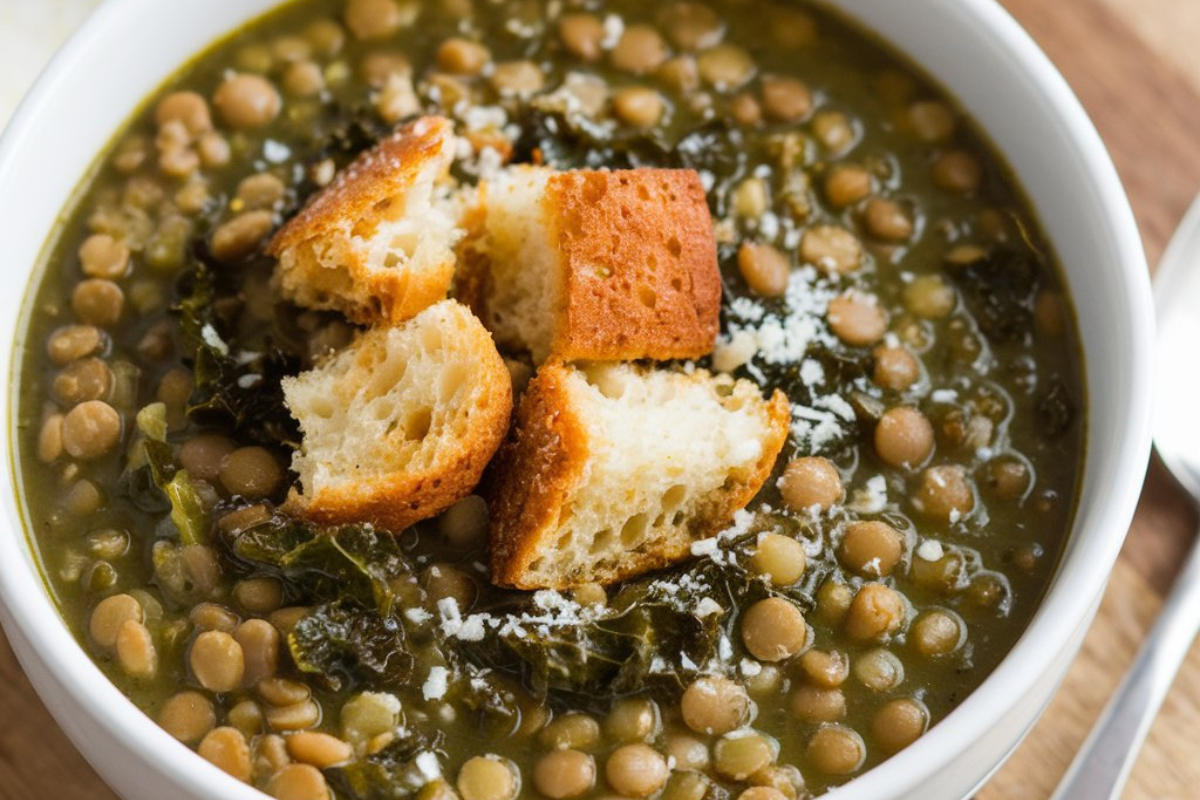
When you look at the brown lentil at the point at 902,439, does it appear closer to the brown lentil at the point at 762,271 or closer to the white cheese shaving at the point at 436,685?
the brown lentil at the point at 762,271

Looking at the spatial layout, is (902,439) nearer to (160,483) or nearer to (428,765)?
(428,765)

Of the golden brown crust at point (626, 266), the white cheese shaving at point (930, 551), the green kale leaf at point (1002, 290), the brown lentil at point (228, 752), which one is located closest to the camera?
the brown lentil at point (228, 752)

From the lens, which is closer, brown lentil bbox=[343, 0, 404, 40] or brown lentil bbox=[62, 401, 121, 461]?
brown lentil bbox=[62, 401, 121, 461]

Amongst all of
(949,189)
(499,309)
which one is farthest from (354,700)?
(949,189)

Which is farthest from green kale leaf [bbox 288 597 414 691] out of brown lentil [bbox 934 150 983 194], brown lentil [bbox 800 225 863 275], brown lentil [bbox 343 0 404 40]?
brown lentil [bbox 934 150 983 194]

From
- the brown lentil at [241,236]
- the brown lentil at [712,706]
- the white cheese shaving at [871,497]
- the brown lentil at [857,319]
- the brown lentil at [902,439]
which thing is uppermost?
the brown lentil at [857,319]

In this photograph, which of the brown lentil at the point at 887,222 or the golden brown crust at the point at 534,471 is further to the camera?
the brown lentil at the point at 887,222

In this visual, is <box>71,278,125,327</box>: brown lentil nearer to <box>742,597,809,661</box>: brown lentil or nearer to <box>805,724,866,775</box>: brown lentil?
<box>742,597,809,661</box>: brown lentil

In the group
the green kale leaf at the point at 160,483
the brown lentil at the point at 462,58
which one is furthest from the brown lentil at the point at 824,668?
the brown lentil at the point at 462,58
